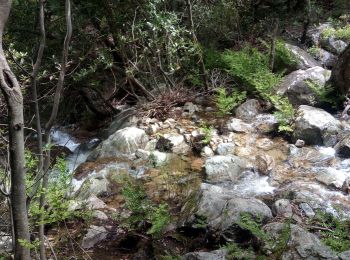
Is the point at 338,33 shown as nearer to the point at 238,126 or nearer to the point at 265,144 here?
the point at 238,126

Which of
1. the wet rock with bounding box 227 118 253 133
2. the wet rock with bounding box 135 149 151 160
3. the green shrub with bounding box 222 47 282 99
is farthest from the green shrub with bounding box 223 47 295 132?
the wet rock with bounding box 135 149 151 160

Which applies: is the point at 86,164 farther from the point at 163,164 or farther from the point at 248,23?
the point at 248,23

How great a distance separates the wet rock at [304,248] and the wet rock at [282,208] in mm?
851

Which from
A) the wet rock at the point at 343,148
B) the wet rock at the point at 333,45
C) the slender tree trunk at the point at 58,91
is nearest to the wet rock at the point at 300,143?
the wet rock at the point at 343,148

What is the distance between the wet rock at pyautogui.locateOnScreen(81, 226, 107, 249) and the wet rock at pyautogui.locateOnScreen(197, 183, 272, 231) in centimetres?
117

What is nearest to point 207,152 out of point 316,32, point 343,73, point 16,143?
point 343,73

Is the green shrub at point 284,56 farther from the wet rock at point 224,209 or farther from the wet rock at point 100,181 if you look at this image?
the wet rock at point 224,209

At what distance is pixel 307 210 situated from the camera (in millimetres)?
→ 5105

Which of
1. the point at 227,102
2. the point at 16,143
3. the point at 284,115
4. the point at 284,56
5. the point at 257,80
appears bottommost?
the point at 284,115

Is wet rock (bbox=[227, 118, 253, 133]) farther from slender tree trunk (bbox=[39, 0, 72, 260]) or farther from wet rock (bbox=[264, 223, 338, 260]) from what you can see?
slender tree trunk (bbox=[39, 0, 72, 260])

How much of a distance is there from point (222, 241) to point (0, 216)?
2247 millimetres

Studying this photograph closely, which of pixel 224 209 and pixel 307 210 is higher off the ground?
pixel 224 209

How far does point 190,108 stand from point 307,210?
4123 millimetres

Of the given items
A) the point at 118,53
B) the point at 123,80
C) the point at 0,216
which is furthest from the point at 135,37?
the point at 0,216
